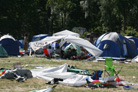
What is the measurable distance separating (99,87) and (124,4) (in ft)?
112

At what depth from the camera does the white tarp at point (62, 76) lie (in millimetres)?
8841

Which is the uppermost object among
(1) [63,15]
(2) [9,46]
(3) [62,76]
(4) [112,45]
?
(1) [63,15]

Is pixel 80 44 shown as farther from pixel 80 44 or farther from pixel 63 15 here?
pixel 63 15

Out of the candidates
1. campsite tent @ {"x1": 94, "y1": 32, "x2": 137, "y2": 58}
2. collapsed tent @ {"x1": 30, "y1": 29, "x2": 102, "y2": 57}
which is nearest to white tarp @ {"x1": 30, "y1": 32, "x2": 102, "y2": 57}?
collapsed tent @ {"x1": 30, "y1": 29, "x2": 102, "y2": 57}

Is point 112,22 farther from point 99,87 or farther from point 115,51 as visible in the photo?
point 99,87

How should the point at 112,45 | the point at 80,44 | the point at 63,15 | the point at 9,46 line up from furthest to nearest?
the point at 63,15 → the point at 9,46 → the point at 112,45 → the point at 80,44

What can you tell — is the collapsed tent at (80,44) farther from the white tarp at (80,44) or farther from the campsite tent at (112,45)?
the campsite tent at (112,45)

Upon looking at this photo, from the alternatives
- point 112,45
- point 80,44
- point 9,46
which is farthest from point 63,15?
point 80,44

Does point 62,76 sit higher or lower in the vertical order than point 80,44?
lower

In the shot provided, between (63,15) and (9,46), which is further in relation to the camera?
(63,15)

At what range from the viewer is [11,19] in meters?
51.4

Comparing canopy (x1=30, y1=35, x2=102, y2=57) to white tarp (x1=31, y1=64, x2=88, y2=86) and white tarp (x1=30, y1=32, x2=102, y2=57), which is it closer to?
white tarp (x1=30, y1=32, x2=102, y2=57)

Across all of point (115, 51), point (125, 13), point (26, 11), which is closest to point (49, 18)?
point (26, 11)

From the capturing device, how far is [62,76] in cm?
980
